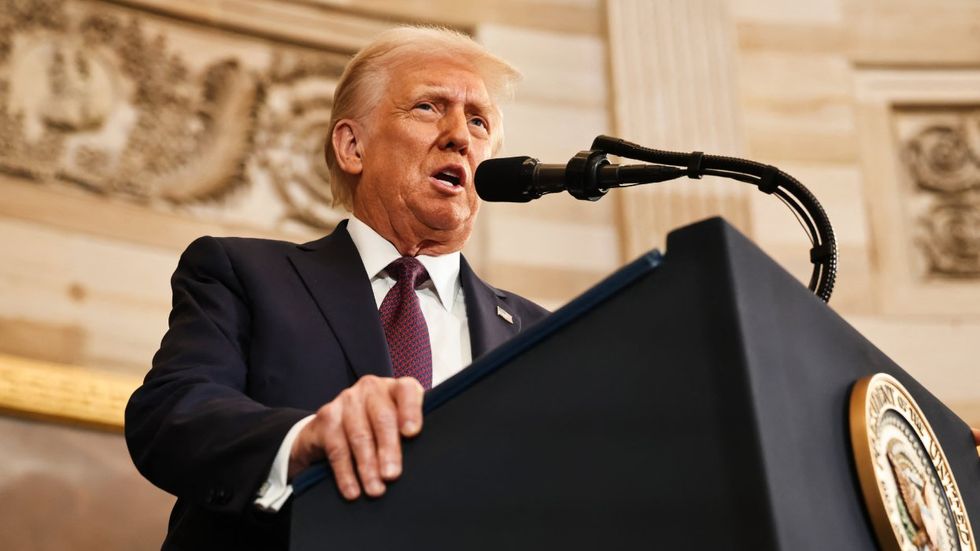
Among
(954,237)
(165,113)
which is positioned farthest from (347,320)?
(954,237)

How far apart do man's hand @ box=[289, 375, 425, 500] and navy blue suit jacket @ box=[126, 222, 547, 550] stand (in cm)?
9

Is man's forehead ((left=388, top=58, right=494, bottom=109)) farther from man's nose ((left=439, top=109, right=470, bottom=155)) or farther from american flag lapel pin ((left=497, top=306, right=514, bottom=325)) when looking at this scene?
american flag lapel pin ((left=497, top=306, right=514, bottom=325))

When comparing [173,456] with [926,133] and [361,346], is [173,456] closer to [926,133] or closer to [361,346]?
[361,346]

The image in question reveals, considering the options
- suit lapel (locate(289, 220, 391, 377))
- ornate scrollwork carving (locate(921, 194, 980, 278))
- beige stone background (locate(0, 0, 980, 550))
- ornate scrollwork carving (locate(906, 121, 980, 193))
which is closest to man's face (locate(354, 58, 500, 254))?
suit lapel (locate(289, 220, 391, 377))

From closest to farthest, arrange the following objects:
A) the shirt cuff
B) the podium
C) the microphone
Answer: the podium, the shirt cuff, the microphone

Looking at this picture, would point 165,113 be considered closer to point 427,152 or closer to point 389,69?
point 389,69

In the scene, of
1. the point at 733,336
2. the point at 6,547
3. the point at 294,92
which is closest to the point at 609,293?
the point at 733,336

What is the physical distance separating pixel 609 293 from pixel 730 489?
0.68 feet

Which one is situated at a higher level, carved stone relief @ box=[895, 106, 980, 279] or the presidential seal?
carved stone relief @ box=[895, 106, 980, 279]

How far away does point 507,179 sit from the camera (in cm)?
184

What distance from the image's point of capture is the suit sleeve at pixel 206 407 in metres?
1.39

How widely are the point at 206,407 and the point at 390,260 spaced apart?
2.53ft

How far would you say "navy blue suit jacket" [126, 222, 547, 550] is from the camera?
1.42 m

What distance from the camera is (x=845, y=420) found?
3.96ft
